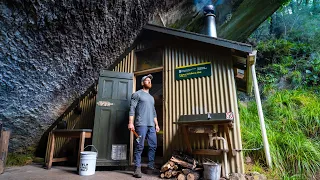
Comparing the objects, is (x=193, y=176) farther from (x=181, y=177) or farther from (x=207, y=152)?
(x=207, y=152)

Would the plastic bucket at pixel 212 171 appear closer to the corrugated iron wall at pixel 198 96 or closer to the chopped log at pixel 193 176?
the chopped log at pixel 193 176

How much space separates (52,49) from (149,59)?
2143 millimetres

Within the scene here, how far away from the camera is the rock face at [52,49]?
250 centimetres

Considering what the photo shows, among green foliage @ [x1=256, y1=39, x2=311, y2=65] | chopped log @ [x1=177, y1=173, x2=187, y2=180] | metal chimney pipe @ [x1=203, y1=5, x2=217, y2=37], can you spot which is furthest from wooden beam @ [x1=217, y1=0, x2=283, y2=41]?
chopped log @ [x1=177, y1=173, x2=187, y2=180]

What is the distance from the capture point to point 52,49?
3014 mm

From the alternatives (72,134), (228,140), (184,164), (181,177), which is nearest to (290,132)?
(228,140)

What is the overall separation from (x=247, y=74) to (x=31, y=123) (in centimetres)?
500

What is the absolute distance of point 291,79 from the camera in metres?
6.82

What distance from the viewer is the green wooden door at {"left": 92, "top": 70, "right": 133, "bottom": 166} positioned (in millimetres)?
3492

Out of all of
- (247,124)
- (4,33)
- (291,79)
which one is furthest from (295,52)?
(4,33)

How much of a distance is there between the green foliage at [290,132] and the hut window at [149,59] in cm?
Answer: 269

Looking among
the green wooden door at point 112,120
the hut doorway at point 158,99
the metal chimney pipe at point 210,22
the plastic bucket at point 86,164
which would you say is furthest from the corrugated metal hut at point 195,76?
the metal chimney pipe at point 210,22

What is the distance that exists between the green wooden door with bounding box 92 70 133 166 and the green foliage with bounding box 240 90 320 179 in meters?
2.57

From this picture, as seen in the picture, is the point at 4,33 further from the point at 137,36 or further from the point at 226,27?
the point at 226,27
